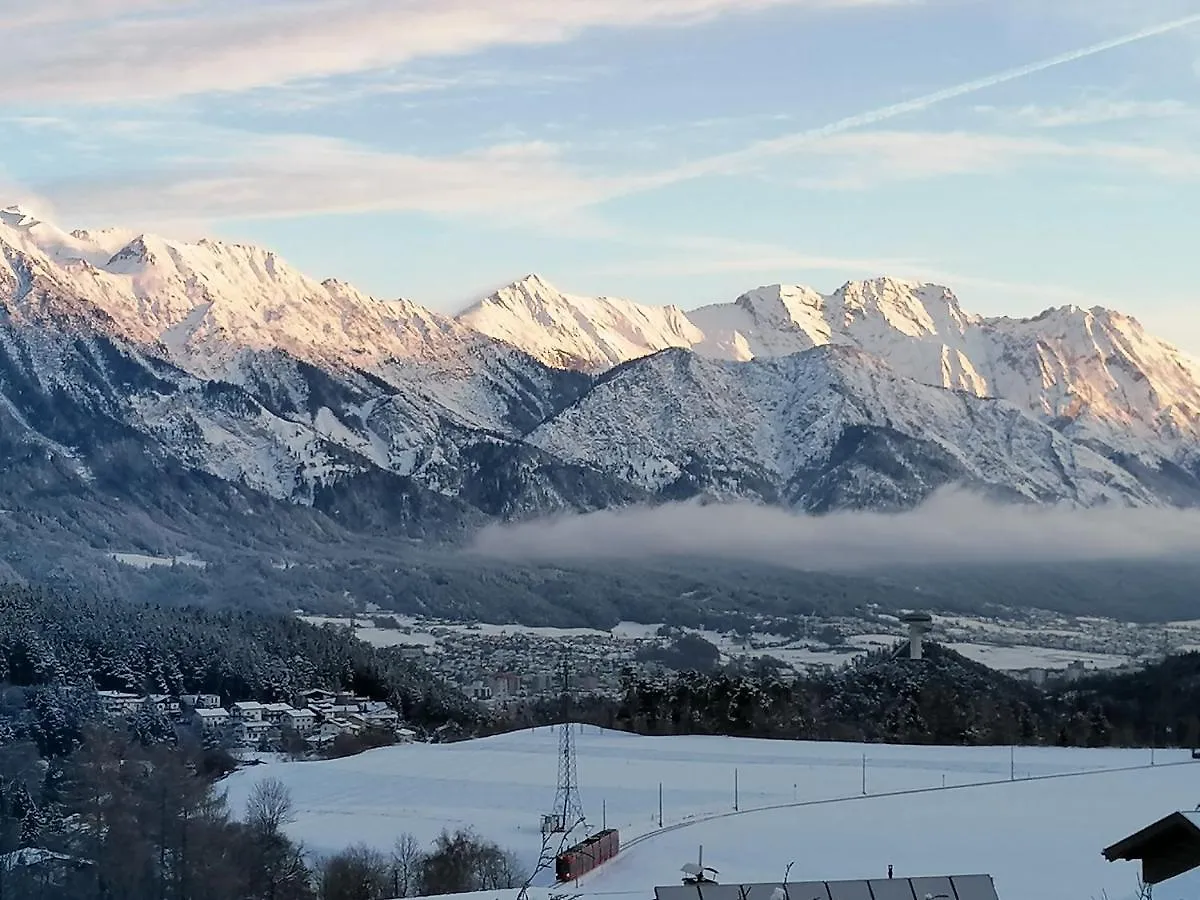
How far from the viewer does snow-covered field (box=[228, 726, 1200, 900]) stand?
41188 mm

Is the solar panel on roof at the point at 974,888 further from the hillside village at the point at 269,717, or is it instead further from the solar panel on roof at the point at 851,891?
the hillside village at the point at 269,717

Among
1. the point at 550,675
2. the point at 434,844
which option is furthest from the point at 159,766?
the point at 550,675

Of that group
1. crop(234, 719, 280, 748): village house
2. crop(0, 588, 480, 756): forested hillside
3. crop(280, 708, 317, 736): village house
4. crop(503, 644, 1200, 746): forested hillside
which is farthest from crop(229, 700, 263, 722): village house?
crop(503, 644, 1200, 746): forested hillside

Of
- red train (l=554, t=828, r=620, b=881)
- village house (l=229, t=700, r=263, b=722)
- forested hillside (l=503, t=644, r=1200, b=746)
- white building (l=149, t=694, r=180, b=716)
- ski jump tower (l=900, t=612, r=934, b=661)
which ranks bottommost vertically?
village house (l=229, t=700, r=263, b=722)

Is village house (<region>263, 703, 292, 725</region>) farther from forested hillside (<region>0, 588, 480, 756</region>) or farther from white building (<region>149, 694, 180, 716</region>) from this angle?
white building (<region>149, 694, 180, 716</region>)

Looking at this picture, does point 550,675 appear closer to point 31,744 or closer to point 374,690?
point 374,690

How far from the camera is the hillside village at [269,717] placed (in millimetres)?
97250

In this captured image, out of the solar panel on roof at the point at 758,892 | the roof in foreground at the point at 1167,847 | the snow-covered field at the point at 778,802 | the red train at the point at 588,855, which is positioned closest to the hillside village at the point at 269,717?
the snow-covered field at the point at 778,802

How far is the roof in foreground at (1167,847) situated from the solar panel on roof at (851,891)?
11.8 ft

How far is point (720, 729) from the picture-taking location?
87.8 m

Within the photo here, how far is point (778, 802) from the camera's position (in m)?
56.2

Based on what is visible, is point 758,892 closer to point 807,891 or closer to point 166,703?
Result: point 807,891

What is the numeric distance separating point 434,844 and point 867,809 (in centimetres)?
1224

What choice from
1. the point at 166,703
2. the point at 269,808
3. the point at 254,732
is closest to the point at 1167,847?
the point at 269,808
